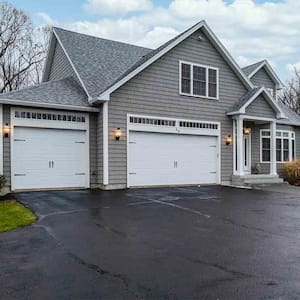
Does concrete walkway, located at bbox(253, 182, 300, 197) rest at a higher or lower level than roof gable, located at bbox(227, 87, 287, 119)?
lower

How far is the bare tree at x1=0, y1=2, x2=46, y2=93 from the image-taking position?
2758 centimetres

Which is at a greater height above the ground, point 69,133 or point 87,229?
point 69,133

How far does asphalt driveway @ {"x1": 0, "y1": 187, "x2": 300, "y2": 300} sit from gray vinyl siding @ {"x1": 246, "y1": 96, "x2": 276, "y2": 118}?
801 centimetres

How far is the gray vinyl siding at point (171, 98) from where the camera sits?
13922 mm

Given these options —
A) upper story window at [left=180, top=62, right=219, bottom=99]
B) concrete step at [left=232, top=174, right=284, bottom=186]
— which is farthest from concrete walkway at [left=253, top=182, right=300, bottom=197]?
upper story window at [left=180, top=62, right=219, bottom=99]

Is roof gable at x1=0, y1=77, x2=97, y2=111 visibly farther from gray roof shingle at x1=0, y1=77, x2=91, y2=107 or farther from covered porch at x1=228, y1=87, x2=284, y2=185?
covered porch at x1=228, y1=87, x2=284, y2=185

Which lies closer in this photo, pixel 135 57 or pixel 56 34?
pixel 56 34

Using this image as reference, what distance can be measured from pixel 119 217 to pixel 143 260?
3.24 m

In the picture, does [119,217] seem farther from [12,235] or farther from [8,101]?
[8,101]

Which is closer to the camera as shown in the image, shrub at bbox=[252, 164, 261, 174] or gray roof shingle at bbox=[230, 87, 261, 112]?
gray roof shingle at bbox=[230, 87, 261, 112]

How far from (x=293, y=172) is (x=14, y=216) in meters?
14.9

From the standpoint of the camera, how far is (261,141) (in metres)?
19.4

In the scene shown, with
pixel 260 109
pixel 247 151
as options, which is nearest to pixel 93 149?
pixel 260 109

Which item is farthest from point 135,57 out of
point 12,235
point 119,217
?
point 12,235
